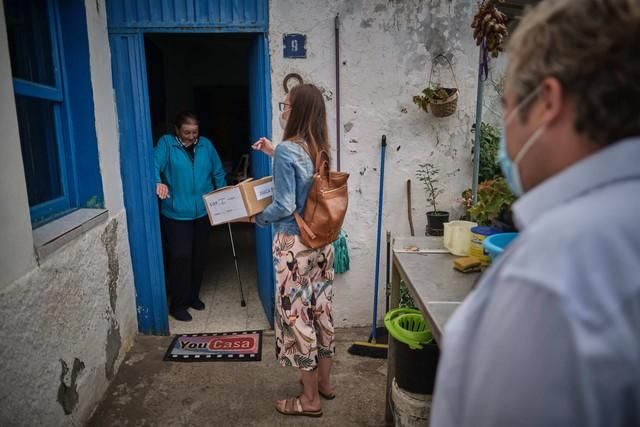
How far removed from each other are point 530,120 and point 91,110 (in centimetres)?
269

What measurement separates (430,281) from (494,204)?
21.7 inches

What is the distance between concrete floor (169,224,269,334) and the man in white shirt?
3.11 m

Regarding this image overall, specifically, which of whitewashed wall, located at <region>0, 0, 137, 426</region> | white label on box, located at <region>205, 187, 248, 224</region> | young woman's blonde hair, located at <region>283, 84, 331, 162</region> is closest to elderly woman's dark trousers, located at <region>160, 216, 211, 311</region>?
whitewashed wall, located at <region>0, 0, 137, 426</region>

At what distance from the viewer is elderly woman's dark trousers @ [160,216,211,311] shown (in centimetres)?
349

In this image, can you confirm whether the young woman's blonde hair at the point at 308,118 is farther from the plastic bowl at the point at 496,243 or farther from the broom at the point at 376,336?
the broom at the point at 376,336

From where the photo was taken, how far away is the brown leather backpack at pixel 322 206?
2.16 m

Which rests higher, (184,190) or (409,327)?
(184,190)

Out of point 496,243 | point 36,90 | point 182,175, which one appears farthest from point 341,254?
point 36,90

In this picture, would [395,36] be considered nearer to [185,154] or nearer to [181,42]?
[185,154]

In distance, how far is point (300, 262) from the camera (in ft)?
7.39

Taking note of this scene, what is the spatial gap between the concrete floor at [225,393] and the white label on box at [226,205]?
106 cm

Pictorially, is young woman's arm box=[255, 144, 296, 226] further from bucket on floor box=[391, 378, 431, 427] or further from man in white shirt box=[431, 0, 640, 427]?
man in white shirt box=[431, 0, 640, 427]

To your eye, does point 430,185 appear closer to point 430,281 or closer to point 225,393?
point 430,281

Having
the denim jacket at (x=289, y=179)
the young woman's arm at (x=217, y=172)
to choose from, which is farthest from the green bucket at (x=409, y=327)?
the young woman's arm at (x=217, y=172)
